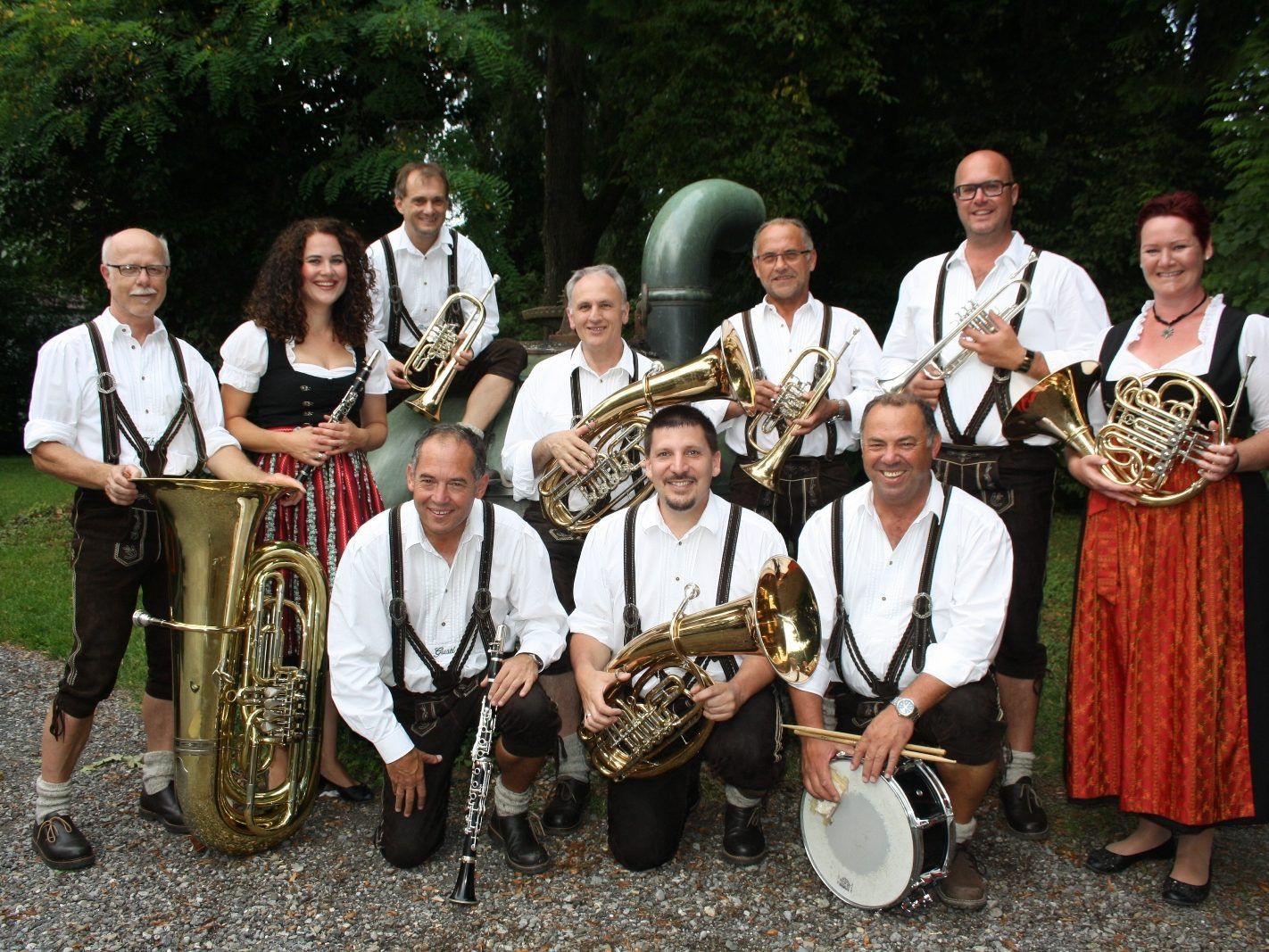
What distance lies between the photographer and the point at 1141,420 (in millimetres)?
3281

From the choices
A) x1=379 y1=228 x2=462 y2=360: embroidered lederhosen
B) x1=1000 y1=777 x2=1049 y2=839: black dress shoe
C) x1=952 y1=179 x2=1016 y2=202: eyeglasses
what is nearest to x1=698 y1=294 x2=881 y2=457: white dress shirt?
x1=952 y1=179 x2=1016 y2=202: eyeglasses

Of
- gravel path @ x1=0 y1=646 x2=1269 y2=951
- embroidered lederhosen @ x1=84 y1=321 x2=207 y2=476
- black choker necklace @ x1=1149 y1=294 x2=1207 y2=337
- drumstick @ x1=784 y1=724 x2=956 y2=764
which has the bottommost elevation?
gravel path @ x1=0 y1=646 x2=1269 y2=951

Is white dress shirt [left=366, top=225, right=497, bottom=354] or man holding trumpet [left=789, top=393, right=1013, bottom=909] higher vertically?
white dress shirt [left=366, top=225, right=497, bottom=354]

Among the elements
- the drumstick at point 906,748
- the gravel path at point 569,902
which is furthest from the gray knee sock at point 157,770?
the drumstick at point 906,748

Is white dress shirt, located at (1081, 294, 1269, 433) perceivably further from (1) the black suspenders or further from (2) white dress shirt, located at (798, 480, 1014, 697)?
(1) the black suspenders

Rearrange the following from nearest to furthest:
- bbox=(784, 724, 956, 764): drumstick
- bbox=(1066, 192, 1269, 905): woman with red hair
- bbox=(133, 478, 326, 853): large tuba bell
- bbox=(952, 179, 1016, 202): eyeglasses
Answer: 1. bbox=(784, 724, 956, 764): drumstick
2. bbox=(1066, 192, 1269, 905): woman with red hair
3. bbox=(133, 478, 326, 853): large tuba bell
4. bbox=(952, 179, 1016, 202): eyeglasses

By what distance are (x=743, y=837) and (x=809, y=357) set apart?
1846 mm

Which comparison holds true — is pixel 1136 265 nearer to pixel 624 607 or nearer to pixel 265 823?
pixel 624 607

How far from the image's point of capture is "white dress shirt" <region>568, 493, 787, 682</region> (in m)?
3.58

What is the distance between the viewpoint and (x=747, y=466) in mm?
4105

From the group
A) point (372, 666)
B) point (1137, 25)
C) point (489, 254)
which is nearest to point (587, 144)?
point (489, 254)

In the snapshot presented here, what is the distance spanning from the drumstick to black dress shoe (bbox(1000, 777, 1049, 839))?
750 millimetres

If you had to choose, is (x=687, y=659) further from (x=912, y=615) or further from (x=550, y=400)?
(x=550, y=400)

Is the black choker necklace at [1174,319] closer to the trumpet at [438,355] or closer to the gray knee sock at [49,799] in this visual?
the trumpet at [438,355]
